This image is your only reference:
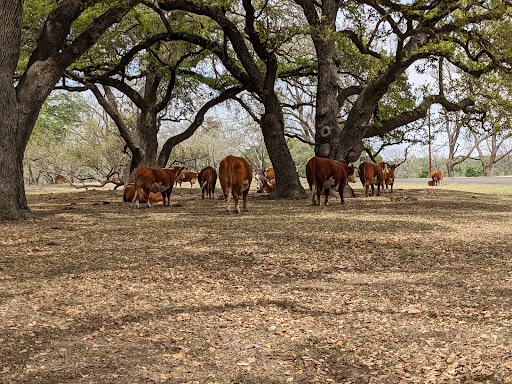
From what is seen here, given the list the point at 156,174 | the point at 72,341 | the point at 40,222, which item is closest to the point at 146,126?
the point at 156,174

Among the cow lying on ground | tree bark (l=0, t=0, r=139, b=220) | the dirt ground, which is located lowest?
→ the dirt ground

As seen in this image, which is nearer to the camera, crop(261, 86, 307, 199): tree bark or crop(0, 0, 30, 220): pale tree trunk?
crop(0, 0, 30, 220): pale tree trunk

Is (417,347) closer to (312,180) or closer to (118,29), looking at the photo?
(312,180)

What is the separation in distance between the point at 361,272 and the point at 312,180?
775 cm

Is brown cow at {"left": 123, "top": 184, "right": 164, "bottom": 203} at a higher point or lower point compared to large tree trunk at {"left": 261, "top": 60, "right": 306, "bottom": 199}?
lower

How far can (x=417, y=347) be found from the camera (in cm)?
346

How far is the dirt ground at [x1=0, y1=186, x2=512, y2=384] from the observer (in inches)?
125

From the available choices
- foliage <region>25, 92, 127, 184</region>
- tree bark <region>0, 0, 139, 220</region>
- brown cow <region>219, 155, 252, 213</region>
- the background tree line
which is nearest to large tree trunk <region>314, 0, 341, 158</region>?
the background tree line

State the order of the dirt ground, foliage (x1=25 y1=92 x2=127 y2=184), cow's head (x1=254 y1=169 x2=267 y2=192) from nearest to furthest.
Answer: the dirt ground
cow's head (x1=254 y1=169 x2=267 y2=192)
foliage (x1=25 y1=92 x2=127 y2=184)

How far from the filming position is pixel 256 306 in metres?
4.49

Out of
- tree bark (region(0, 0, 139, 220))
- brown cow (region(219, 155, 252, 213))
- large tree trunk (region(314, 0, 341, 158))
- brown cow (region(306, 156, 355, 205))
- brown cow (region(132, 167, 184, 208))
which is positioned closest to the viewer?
tree bark (region(0, 0, 139, 220))

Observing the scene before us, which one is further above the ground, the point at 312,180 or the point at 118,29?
the point at 118,29

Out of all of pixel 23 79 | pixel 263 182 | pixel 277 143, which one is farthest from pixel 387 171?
pixel 23 79

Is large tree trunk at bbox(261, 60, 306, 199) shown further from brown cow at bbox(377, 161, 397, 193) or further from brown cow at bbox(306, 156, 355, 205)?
brown cow at bbox(377, 161, 397, 193)
